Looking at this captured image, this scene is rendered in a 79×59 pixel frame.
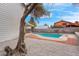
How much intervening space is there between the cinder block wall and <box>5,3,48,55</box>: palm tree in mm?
52

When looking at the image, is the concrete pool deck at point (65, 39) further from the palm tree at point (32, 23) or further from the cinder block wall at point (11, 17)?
the cinder block wall at point (11, 17)

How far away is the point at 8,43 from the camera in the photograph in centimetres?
172

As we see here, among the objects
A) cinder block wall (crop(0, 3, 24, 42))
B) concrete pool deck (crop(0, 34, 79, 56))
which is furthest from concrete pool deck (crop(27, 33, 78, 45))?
cinder block wall (crop(0, 3, 24, 42))

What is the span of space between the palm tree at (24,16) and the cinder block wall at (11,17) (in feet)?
A: 0.17

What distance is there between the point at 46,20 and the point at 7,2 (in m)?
0.50

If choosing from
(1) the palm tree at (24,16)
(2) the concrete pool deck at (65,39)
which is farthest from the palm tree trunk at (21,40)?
(2) the concrete pool deck at (65,39)

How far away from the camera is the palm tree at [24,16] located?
67.8 inches

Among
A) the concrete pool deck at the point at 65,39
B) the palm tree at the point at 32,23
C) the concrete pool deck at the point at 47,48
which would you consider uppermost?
the palm tree at the point at 32,23

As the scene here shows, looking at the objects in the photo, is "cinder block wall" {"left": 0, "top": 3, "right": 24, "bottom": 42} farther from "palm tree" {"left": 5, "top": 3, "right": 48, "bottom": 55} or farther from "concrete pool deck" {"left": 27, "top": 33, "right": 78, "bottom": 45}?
"concrete pool deck" {"left": 27, "top": 33, "right": 78, "bottom": 45}

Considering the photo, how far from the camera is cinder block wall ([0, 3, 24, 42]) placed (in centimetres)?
172

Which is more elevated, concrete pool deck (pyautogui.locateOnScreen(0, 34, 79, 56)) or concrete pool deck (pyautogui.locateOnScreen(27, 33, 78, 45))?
concrete pool deck (pyautogui.locateOnScreen(27, 33, 78, 45))

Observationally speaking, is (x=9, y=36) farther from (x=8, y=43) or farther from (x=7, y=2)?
(x=7, y=2)

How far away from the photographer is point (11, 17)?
5.65 feet

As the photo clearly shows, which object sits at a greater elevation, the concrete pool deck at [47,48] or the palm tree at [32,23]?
the palm tree at [32,23]
